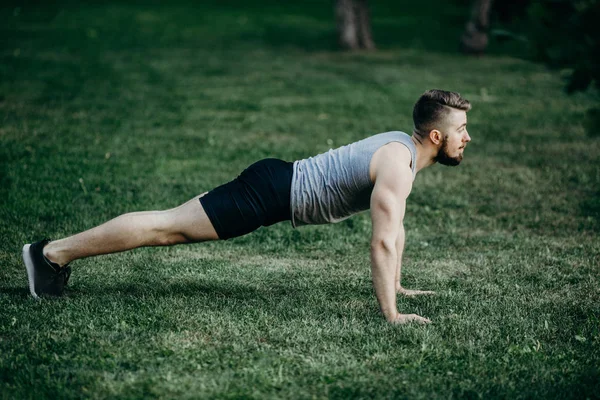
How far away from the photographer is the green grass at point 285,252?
13.9ft

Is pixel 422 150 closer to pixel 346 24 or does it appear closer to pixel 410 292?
pixel 410 292

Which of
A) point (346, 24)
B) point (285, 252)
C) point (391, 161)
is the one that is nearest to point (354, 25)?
point (346, 24)

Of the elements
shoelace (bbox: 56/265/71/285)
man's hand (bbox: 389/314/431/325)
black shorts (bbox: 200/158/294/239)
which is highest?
black shorts (bbox: 200/158/294/239)

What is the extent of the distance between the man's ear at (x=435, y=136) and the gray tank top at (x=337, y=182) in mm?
129

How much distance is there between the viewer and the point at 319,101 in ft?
47.6

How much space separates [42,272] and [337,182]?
2.01 metres

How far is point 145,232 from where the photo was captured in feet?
16.6

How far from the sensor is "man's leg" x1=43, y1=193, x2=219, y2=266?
5059 mm

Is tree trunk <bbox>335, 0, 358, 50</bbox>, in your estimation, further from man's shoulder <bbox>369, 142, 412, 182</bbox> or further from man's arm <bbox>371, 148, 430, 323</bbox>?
man's arm <bbox>371, 148, 430, 323</bbox>

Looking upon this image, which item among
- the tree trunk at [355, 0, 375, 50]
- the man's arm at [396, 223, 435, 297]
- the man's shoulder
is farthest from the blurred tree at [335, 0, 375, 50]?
the man's shoulder

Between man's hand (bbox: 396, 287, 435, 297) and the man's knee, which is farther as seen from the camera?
man's hand (bbox: 396, 287, 435, 297)

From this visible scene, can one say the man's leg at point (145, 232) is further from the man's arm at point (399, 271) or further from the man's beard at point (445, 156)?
the man's beard at point (445, 156)

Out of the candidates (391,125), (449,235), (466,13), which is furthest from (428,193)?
(466,13)

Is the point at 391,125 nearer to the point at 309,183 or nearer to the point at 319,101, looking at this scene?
the point at 319,101
